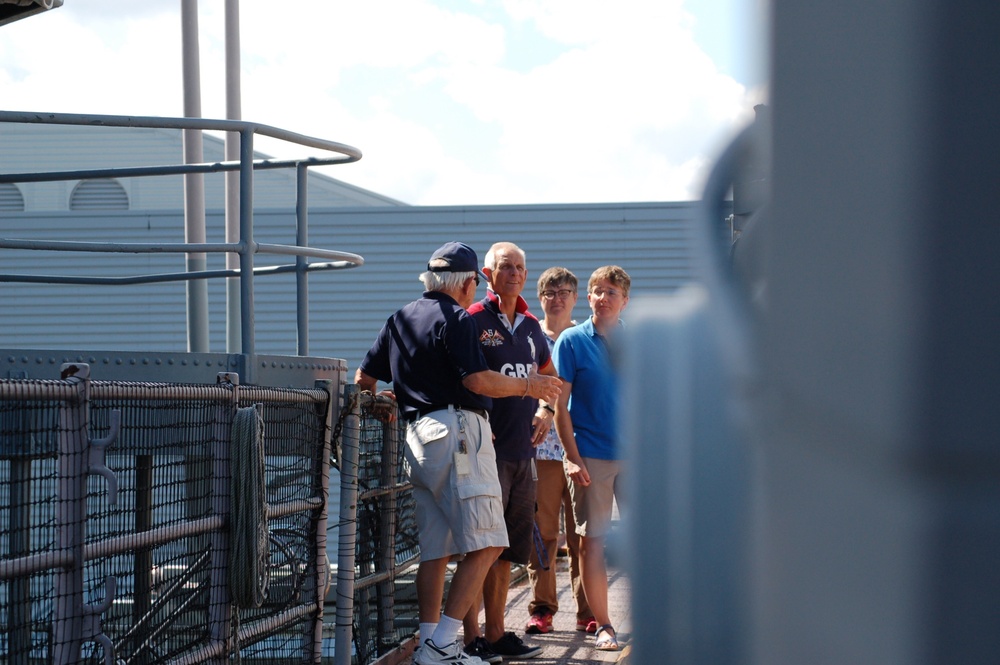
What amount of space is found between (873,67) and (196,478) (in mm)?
3489

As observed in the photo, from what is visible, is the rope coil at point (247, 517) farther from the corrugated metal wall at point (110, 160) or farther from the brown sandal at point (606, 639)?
the corrugated metal wall at point (110, 160)

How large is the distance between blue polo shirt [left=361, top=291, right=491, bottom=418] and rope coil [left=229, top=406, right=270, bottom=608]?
3.45 ft

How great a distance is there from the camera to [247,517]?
395cm

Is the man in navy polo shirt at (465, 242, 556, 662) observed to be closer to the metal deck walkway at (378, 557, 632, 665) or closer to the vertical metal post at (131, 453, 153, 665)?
A: the metal deck walkway at (378, 557, 632, 665)

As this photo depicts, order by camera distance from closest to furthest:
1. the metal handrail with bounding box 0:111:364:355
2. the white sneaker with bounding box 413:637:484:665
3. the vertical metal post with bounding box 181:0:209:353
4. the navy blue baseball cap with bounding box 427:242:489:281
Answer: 1. the metal handrail with bounding box 0:111:364:355
2. the white sneaker with bounding box 413:637:484:665
3. the navy blue baseball cap with bounding box 427:242:489:281
4. the vertical metal post with bounding box 181:0:209:353

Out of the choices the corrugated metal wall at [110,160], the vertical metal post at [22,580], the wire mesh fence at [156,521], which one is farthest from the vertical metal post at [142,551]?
the corrugated metal wall at [110,160]

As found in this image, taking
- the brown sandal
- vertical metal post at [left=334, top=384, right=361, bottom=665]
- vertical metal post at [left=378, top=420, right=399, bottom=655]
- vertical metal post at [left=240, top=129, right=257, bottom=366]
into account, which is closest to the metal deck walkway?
the brown sandal

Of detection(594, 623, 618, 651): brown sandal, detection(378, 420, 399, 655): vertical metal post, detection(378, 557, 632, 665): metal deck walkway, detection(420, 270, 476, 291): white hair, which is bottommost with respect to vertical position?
detection(378, 557, 632, 665): metal deck walkway

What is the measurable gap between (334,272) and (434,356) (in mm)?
11637

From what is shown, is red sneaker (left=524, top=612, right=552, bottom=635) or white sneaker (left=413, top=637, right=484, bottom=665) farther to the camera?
red sneaker (left=524, top=612, right=552, bottom=635)

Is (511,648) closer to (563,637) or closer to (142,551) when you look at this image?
(563,637)

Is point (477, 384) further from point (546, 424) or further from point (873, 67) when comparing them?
point (873, 67)

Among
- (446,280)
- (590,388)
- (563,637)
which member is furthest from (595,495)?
(446,280)

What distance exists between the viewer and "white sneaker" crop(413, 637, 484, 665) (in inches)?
191
